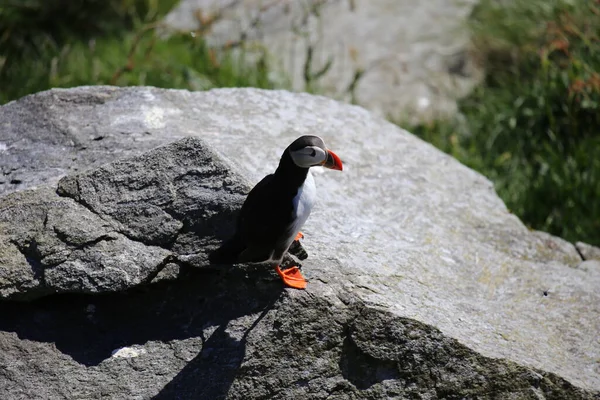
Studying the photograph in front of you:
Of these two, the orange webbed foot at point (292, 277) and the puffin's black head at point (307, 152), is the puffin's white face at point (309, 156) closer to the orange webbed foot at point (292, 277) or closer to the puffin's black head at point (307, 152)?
the puffin's black head at point (307, 152)

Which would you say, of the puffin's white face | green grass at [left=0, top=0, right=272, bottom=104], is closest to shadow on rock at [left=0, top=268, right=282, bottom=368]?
the puffin's white face

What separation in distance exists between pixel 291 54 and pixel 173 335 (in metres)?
4.55

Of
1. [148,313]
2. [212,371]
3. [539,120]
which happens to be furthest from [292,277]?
[539,120]

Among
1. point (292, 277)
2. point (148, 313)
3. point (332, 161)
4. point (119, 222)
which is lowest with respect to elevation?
point (148, 313)

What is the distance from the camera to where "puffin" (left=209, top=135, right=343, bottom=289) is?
10.2 feet

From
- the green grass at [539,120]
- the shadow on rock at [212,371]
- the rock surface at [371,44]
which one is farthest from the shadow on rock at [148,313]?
the rock surface at [371,44]

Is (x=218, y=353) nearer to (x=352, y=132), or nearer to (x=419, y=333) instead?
(x=419, y=333)

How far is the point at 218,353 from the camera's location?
3.24 m

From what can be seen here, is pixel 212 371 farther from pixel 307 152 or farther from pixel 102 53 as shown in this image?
pixel 102 53

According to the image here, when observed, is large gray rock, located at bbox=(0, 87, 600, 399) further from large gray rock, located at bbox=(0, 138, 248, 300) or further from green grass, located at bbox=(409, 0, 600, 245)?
green grass, located at bbox=(409, 0, 600, 245)

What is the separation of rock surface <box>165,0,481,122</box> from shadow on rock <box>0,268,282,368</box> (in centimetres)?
380

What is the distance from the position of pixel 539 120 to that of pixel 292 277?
4017 millimetres

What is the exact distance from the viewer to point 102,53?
7.02 meters

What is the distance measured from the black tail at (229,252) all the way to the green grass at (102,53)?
284 centimetres
